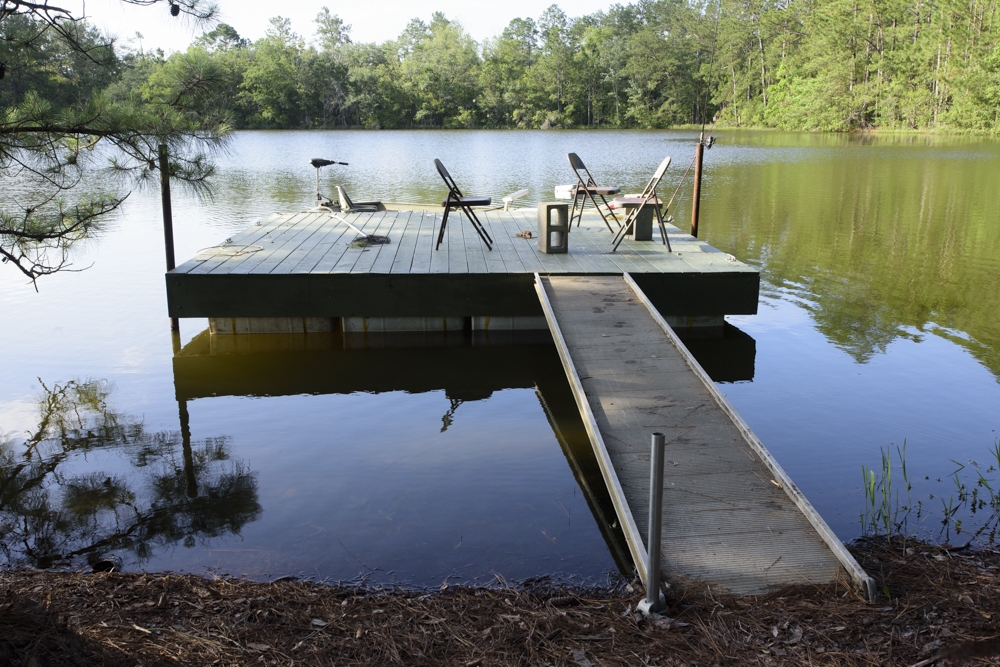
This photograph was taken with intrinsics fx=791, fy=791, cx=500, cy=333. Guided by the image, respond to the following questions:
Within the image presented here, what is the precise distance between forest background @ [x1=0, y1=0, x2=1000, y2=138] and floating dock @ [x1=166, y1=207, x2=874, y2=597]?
80.4 feet

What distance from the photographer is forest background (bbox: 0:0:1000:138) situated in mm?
37500

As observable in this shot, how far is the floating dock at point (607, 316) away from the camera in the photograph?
300cm

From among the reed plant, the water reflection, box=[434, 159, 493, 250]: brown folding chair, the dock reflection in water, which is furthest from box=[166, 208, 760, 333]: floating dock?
the reed plant

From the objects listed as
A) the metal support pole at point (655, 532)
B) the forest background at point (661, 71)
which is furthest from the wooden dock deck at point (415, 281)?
the forest background at point (661, 71)

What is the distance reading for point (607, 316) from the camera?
5.39m

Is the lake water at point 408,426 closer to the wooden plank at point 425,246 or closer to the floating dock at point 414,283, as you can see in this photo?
the floating dock at point 414,283

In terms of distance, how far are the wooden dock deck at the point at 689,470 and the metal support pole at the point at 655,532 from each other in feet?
0.48

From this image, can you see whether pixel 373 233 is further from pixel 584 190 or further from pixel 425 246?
pixel 584 190

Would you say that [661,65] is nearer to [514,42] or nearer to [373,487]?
[514,42]

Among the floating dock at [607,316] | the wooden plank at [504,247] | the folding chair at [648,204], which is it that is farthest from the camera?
the folding chair at [648,204]

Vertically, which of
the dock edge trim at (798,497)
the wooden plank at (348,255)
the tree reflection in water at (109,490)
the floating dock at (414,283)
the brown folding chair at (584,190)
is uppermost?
the brown folding chair at (584,190)

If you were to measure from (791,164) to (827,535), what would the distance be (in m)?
21.9

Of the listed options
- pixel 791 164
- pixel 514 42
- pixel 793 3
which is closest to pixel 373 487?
pixel 791 164

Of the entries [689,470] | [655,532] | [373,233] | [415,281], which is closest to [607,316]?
[415,281]
